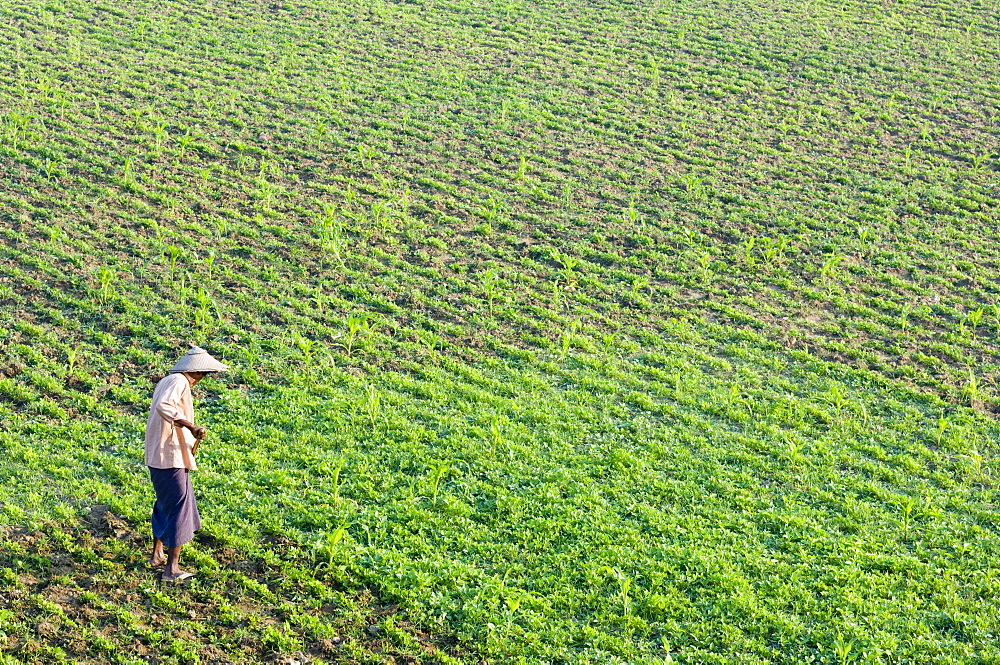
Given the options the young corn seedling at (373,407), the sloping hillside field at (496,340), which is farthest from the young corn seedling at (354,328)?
the young corn seedling at (373,407)

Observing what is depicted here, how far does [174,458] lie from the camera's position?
7094 millimetres

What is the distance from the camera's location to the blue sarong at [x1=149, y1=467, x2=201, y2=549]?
23.5 feet

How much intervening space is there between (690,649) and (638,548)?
1112mm

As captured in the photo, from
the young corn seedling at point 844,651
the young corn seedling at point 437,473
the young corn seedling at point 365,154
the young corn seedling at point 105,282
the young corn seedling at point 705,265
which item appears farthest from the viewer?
the young corn seedling at point 365,154

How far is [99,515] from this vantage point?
26.0 feet

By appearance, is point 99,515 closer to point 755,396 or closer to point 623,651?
point 623,651

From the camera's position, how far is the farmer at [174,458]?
7078 millimetres

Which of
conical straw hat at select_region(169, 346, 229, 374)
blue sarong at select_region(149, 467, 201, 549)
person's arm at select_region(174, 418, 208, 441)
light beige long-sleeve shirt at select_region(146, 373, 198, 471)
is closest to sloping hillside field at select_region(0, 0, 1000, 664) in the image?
blue sarong at select_region(149, 467, 201, 549)

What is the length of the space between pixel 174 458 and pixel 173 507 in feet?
1.29

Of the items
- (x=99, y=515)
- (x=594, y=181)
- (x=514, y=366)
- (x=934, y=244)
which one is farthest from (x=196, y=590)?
(x=934, y=244)

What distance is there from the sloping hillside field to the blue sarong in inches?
14.3

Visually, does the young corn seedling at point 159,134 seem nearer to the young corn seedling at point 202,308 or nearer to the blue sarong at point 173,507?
the young corn seedling at point 202,308

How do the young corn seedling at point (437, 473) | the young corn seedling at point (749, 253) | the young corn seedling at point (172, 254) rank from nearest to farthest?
the young corn seedling at point (437, 473) → the young corn seedling at point (172, 254) → the young corn seedling at point (749, 253)

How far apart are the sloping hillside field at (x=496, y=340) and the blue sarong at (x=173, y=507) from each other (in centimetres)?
36
